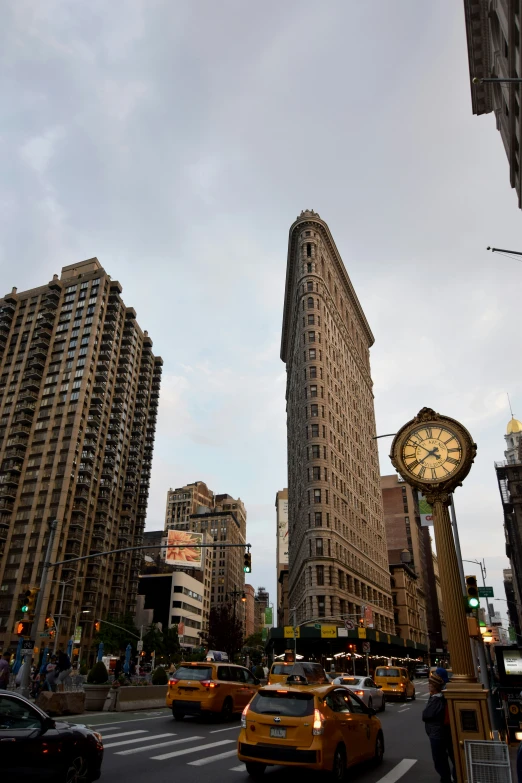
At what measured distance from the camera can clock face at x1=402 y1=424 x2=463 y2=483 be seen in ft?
35.8

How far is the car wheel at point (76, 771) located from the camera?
7.96 meters

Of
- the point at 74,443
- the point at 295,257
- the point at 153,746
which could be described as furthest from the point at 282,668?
the point at 295,257

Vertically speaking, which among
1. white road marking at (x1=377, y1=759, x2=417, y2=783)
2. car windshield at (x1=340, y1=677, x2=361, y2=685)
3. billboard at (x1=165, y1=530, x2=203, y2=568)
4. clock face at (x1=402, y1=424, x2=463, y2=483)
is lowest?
white road marking at (x1=377, y1=759, x2=417, y2=783)

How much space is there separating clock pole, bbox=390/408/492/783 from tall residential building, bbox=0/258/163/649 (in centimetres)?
7856

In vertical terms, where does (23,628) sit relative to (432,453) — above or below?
below

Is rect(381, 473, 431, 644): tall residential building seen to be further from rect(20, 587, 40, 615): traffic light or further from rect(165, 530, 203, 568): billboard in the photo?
rect(20, 587, 40, 615): traffic light

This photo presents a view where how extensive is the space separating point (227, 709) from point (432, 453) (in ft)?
39.9

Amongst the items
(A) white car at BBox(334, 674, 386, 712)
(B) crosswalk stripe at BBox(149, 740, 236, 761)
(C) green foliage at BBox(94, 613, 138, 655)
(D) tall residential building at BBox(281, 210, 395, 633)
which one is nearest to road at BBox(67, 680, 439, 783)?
(B) crosswalk stripe at BBox(149, 740, 236, 761)

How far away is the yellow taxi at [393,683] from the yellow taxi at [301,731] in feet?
78.8

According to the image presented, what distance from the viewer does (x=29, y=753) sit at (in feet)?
24.2

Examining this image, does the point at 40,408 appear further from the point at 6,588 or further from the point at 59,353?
the point at 6,588

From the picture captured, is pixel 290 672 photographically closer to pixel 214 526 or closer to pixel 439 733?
pixel 439 733

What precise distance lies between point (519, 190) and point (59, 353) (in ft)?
294

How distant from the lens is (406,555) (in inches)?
4934
